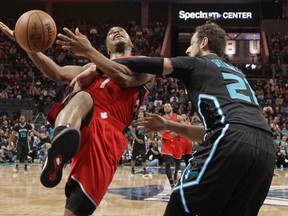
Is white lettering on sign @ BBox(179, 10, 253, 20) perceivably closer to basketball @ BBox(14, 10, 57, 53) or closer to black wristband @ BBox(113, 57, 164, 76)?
basketball @ BBox(14, 10, 57, 53)

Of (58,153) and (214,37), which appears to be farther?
(58,153)

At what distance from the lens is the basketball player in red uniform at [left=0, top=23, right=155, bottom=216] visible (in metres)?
2.89

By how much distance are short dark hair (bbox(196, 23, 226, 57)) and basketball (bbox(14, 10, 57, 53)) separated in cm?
119

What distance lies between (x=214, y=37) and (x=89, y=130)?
3.73 feet

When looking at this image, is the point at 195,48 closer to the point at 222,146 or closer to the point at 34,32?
the point at 222,146

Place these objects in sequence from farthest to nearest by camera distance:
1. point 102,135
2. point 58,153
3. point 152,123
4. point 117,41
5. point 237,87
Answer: point 117,41 < point 102,135 < point 152,123 < point 58,153 < point 237,87

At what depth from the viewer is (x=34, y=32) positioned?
3289 mm

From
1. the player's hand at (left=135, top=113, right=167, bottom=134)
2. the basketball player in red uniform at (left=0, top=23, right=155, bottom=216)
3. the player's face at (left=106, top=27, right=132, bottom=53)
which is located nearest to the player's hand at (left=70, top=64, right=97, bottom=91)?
the basketball player in red uniform at (left=0, top=23, right=155, bottom=216)

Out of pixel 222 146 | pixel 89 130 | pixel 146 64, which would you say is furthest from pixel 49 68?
pixel 222 146

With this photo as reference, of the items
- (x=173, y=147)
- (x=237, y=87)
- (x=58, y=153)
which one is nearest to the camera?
(x=237, y=87)

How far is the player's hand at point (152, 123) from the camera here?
3.22m

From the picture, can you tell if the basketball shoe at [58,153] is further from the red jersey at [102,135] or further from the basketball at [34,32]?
the basketball at [34,32]

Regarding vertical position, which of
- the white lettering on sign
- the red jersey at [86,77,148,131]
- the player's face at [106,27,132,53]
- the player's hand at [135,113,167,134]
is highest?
the white lettering on sign

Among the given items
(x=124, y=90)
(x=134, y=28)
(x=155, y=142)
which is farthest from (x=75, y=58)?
(x=124, y=90)
